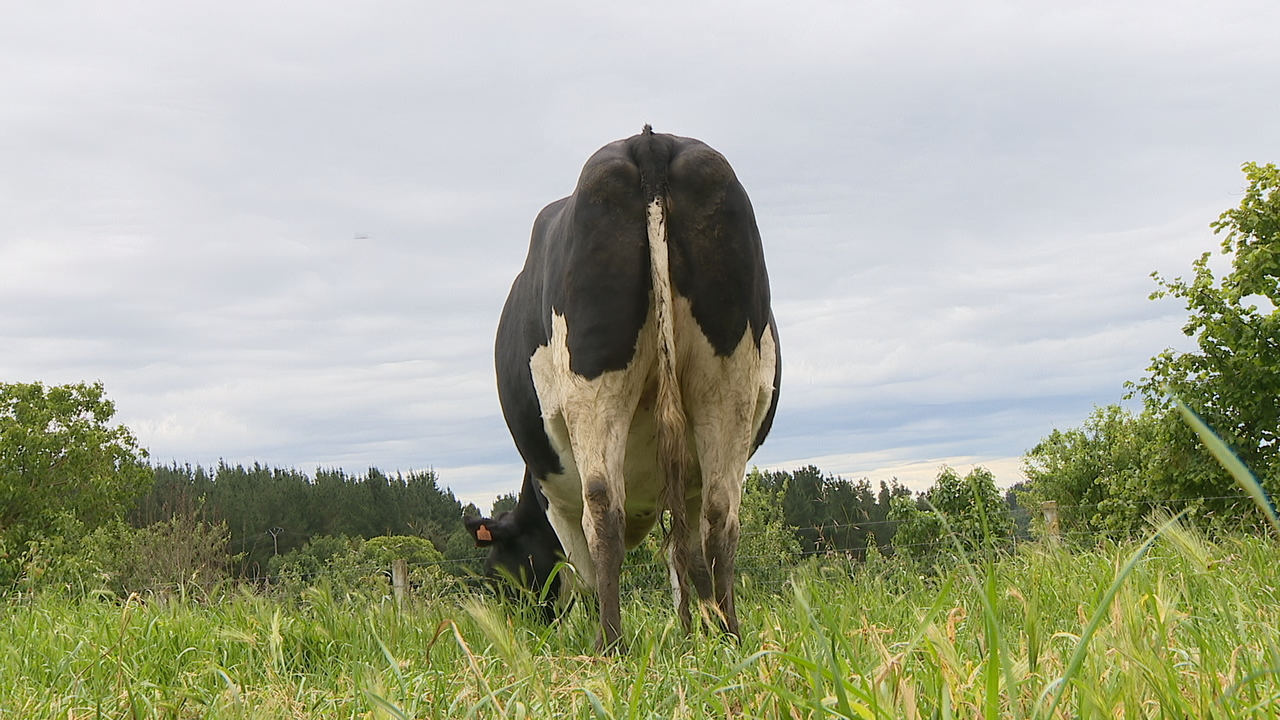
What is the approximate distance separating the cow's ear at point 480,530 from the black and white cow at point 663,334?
3341 mm

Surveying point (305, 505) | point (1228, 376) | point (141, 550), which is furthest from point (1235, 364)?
point (305, 505)

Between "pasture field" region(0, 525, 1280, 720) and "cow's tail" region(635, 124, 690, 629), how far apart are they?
560mm

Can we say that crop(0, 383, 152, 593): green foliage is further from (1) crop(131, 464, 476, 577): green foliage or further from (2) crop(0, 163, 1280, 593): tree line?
(1) crop(131, 464, 476, 577): green foliage

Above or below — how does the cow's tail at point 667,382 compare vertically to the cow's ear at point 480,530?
above

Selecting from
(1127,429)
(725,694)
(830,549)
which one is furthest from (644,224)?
(1127,429)

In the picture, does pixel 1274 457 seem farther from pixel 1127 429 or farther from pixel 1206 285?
pixel 1127 429

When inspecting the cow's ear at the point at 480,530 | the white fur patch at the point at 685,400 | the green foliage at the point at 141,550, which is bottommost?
the green foliage at the point at 141,550

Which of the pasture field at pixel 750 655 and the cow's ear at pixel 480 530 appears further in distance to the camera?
the cow's ear at pixel 480 530

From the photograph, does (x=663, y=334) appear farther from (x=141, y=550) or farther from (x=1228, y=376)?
(x=141, y=550)

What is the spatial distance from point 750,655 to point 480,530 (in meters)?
5.49

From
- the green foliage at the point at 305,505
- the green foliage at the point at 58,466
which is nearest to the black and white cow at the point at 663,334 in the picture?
the green foliage at the point at 58,466

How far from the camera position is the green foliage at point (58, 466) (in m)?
34.4

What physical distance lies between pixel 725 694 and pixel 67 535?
121ft

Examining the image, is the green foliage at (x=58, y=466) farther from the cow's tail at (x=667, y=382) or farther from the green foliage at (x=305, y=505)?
the cow's tail at (x=667, y=382)
